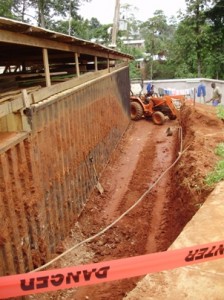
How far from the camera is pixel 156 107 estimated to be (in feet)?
53.2

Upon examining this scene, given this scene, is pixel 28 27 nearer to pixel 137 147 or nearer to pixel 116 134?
pixel 116 134

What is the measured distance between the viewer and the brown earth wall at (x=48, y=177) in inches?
165

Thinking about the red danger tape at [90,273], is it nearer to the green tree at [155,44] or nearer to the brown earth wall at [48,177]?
the brown earth wall at [48,177]

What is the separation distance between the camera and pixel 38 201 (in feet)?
16.3

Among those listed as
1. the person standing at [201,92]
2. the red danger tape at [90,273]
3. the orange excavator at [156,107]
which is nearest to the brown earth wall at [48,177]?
the red danger tape at [90,273]

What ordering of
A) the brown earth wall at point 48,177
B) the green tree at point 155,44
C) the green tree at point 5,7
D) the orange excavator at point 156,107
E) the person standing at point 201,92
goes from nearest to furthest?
1. the brown earth wall at point 48,177
2. the orange excavator at point 156,107
3. the person standing at point 201,92
4. the green tree at point 5,7
5. the green tree at point 155,44

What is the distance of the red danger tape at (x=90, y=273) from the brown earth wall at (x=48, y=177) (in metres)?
1.62

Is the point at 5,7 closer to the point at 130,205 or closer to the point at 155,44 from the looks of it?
the point at 155,44

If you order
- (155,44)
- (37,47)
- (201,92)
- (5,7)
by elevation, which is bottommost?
(201,92)

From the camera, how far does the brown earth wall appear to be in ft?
13.8

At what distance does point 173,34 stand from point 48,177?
94.8ft

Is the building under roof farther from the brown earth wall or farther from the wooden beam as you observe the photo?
the brown earth wall

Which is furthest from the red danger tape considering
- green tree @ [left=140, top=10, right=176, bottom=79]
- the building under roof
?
green tree @ [left=140, top=10, right=176, bottom=79]

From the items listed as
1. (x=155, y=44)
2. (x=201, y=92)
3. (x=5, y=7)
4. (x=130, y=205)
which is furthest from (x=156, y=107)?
(x=155, y=44)
